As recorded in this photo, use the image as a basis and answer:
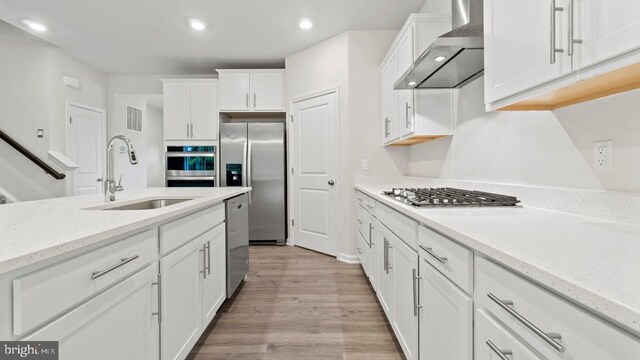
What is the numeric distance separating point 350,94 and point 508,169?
2207mm

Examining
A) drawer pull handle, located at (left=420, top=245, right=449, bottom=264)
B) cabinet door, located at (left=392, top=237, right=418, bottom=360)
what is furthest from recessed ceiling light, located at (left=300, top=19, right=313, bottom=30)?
drawer pull handle, located at (left=420, top=245, right=449, bottom=264)

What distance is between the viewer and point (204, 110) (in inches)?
173

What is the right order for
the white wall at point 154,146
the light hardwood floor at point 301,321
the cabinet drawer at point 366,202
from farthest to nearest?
1. the white wall at point 154,146
2. the cabinet drawer at point 366,202
3. the light hardwood floor at point 301,321

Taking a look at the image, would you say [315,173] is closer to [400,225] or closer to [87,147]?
[400,225]

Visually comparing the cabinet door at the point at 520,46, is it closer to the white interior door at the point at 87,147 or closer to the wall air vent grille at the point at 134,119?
the white interior door at the point at 87,147

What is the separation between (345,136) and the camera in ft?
11.5

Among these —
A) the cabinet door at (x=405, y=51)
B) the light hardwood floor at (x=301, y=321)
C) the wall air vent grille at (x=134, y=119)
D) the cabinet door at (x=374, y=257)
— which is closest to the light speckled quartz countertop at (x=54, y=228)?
the light hardwood floor at (x=301, y=321)

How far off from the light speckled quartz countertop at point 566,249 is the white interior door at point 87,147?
5318 mm

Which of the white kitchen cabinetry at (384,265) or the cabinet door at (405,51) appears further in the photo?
the cabinet door at (405,51)

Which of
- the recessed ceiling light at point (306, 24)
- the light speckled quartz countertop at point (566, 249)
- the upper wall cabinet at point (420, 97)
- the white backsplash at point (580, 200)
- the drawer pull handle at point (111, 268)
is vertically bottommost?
the drawer pull handle at point (111, 268)

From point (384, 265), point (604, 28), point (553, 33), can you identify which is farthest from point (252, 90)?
point (604, 28)

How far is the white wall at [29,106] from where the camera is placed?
12.6 ft

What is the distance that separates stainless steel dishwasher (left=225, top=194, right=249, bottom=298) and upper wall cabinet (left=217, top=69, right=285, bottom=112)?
2.03 metres

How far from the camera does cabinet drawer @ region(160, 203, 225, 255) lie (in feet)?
4.22
